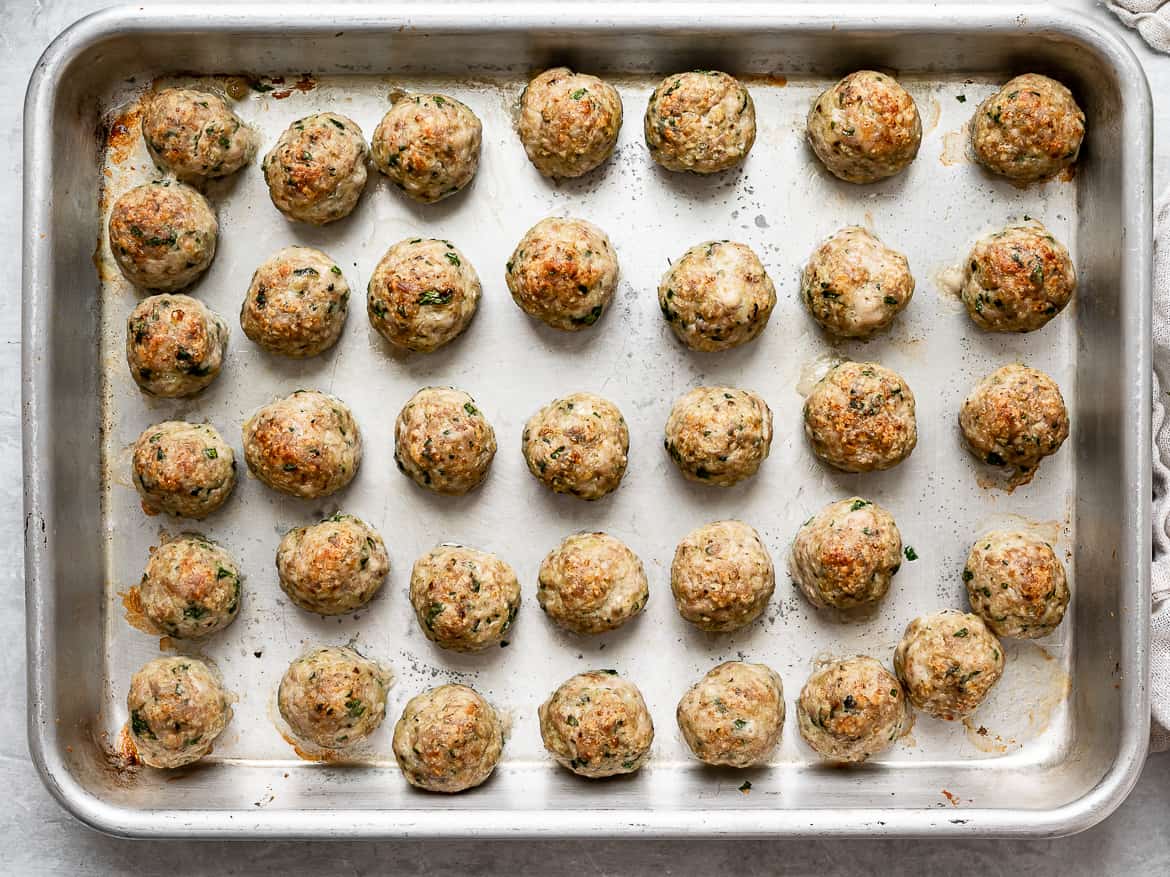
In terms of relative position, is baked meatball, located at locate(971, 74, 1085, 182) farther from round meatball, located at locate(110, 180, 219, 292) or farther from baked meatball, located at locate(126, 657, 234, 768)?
baked meatball, located at locate(126, 657, 234, 768)

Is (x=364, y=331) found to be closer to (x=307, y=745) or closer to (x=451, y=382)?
(x=451, y=382)

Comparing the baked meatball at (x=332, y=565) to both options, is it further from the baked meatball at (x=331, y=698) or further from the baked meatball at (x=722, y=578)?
the baked meatball at (x=722, y=578)

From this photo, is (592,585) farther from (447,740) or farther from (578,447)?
(447,740)

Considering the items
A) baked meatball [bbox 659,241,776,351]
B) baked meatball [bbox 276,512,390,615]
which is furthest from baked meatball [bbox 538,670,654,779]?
baked meatball [bbox 659,241,776,351]

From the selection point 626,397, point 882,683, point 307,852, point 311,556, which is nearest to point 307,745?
point 307,852

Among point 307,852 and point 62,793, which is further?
point 307,852
